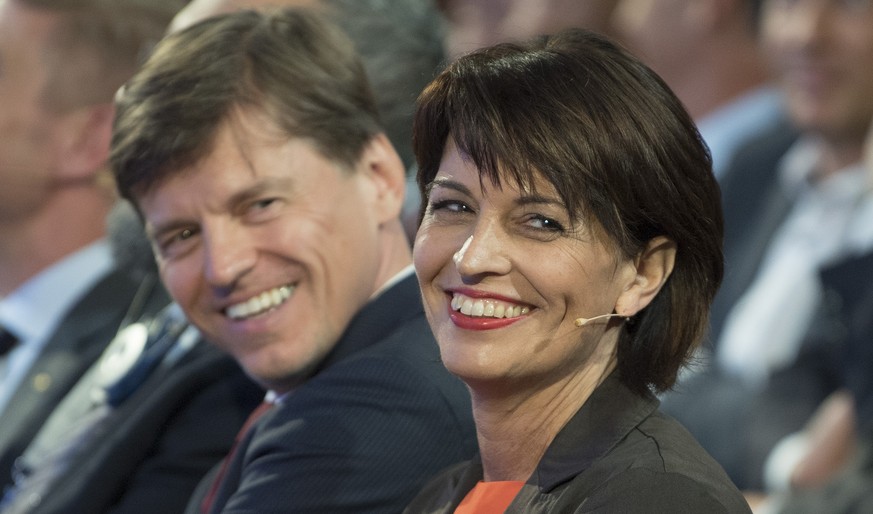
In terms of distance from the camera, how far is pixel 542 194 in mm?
1594

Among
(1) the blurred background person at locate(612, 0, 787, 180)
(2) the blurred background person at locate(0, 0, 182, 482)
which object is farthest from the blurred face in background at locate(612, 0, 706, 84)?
(2) the blurred background person at locate(0, 0, 182, 482)

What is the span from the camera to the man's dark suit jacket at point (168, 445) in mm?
2496

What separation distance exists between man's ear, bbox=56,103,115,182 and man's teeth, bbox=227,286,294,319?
4.74 ft

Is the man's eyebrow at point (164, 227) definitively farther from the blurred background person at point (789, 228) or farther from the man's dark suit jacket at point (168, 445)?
the blurred background person at point (789, 228)

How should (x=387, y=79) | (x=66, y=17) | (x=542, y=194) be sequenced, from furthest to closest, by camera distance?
(x=66, y=17), (x=387, y=79), (x=542, y=194)

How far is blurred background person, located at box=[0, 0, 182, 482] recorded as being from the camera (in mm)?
3461

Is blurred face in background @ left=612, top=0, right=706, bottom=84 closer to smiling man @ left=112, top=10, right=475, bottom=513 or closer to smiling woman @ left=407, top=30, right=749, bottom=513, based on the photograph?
smiling man @ left=112, top=10, right=475, bottom=513

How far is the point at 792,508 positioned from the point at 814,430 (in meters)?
0.38

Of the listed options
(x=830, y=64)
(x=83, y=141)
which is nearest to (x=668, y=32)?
(x=830, y=64)

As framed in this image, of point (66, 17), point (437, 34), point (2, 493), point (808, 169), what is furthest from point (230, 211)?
point (808, 169)

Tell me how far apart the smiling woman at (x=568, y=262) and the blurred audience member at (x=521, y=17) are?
3131 millimetres

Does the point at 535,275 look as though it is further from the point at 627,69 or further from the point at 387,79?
the point at 387,79

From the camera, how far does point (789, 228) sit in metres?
4.32

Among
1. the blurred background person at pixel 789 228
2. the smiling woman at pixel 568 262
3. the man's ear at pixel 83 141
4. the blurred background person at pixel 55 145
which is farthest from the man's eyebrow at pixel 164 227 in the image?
the blurred background person at pixel 789 228
